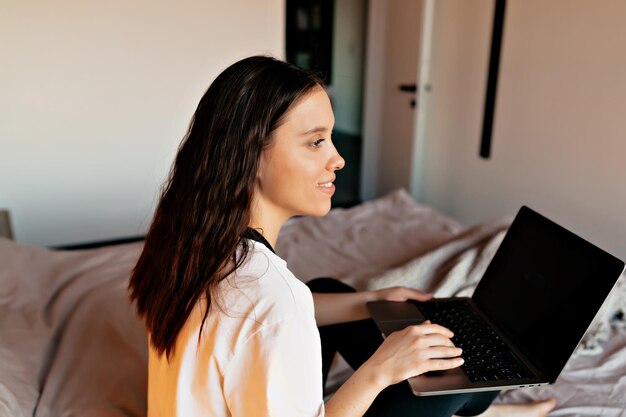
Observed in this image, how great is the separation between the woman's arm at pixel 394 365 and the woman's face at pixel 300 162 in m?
0.25

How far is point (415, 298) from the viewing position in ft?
3.83

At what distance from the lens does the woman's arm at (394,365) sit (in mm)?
774

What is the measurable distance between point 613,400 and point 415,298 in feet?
1.65

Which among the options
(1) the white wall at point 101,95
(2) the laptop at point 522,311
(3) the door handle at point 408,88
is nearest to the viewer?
(2) the laptop at point 522,311

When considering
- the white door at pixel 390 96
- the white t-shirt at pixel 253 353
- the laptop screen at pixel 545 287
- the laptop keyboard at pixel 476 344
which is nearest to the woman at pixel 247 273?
the white t-shirt at pixel 253 353

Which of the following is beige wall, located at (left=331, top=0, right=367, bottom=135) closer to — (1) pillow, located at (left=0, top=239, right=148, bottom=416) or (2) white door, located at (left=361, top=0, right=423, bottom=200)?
(2) white door, located at (left=361, top=0, right=423, bottom=200)

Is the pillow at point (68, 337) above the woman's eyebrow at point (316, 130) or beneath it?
beneath

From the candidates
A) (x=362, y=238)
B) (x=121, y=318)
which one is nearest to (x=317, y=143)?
(x=121, y=318)

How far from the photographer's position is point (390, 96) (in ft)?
11.7

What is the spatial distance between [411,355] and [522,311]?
360mm

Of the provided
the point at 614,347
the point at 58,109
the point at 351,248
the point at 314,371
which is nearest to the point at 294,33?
the point at 58,109

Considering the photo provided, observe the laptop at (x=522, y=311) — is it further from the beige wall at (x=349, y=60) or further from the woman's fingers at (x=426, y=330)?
the beige wall at (x=349, y=60)

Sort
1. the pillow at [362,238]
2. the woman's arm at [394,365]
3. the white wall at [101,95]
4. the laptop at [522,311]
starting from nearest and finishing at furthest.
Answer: the woman's arm at [394,365] → the laptop at [522,311] → the pillow at [362,238] → the white wall at [101,95]

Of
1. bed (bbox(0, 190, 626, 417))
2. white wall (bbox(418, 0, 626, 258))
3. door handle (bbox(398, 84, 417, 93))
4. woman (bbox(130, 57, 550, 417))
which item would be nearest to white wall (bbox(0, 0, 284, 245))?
door handle (bbox(398, 84, 417, 93))
